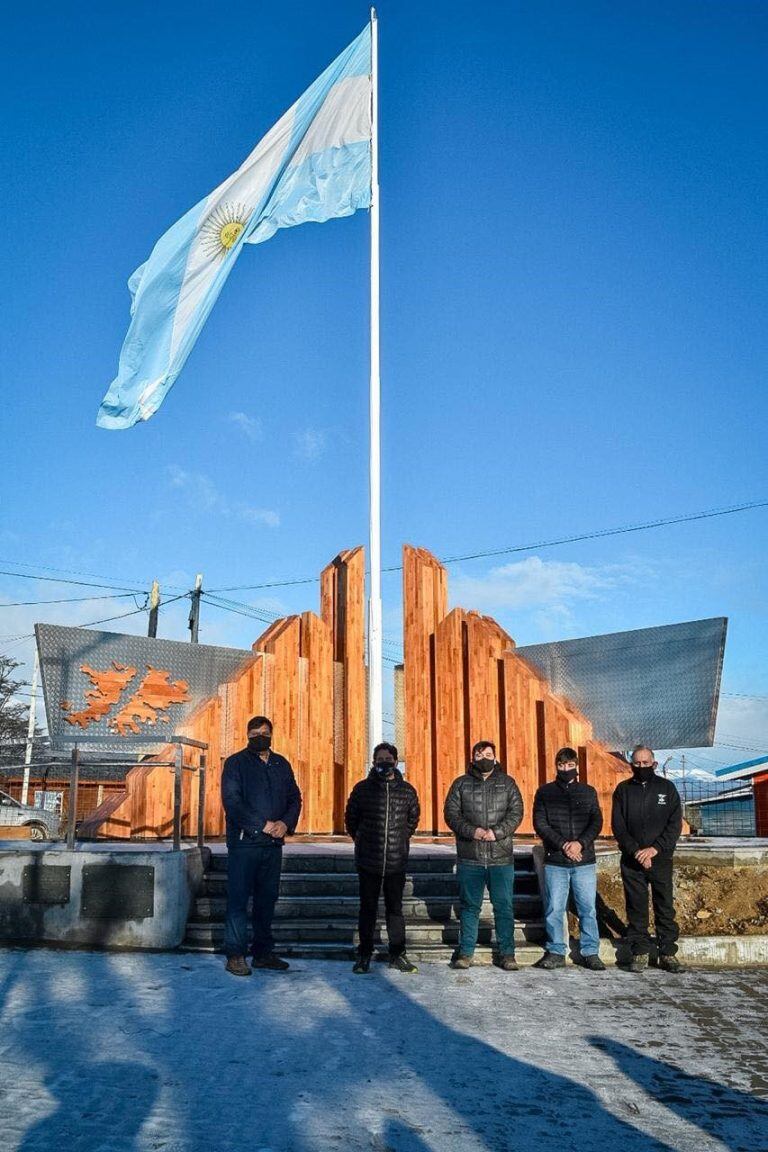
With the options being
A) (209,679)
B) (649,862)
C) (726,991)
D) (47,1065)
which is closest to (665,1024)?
(726,991)

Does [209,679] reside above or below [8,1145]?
above

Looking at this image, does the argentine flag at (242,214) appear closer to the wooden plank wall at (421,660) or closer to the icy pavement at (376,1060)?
the wooden plank wall at (421,660)

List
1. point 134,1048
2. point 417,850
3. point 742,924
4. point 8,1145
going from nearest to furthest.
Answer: point 8,1145
point 134,1048
point 742,924
point 417,850

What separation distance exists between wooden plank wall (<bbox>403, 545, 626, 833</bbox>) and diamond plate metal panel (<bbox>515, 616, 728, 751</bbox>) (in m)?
0.23

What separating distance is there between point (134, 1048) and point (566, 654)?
8.18m

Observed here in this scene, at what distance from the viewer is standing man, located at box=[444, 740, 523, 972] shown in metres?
6.85

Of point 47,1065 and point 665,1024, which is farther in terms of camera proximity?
point 665,1024

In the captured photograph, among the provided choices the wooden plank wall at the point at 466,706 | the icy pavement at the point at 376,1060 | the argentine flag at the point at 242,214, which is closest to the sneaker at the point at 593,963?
the icy pavement at the point at 376,1060

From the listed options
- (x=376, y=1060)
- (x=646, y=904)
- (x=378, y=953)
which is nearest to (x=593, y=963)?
(x=646, y=904)

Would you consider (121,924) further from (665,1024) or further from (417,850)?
(665,1024)

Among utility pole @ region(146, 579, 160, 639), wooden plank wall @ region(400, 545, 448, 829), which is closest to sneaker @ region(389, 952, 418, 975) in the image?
wooden plank wall @ region(400, 545, 448, 829)

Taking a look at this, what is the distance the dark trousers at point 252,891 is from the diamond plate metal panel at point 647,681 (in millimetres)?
5729

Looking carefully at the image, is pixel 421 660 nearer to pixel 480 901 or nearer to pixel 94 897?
pixel 480 901

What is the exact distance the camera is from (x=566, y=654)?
1194 cm
